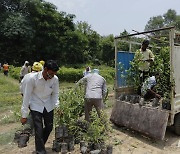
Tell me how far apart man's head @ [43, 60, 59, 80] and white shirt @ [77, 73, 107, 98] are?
1.55 meters

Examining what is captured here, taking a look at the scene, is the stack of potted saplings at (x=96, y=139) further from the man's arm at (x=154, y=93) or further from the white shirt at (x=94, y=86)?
the man's arm at (x=154, y=93)

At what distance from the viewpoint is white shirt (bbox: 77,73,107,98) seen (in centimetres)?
575

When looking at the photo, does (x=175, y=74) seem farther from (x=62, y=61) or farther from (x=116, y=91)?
(x=62, y=61)

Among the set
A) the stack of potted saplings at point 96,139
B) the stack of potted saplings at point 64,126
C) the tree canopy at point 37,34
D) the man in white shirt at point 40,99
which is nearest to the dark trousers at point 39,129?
the man in white shirt at point 40,99

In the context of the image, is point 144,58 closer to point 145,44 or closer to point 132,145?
point 145,44

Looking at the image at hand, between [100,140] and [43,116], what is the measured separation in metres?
1.12

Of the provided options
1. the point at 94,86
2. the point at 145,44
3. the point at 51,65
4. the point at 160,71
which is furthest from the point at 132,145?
the point at 51,65

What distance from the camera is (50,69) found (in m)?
4.28

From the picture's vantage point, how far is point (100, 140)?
15.8ft

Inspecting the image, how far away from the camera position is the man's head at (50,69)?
4223mm

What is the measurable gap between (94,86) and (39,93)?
5.24 ft

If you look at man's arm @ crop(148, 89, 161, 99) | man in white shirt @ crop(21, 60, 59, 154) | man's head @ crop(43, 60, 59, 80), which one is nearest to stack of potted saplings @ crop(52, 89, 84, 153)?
man in white shirt @ crop(21, 60, 59, 154)

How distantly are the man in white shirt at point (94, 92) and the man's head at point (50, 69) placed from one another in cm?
155

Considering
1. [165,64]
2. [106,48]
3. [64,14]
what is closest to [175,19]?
[106,48]
